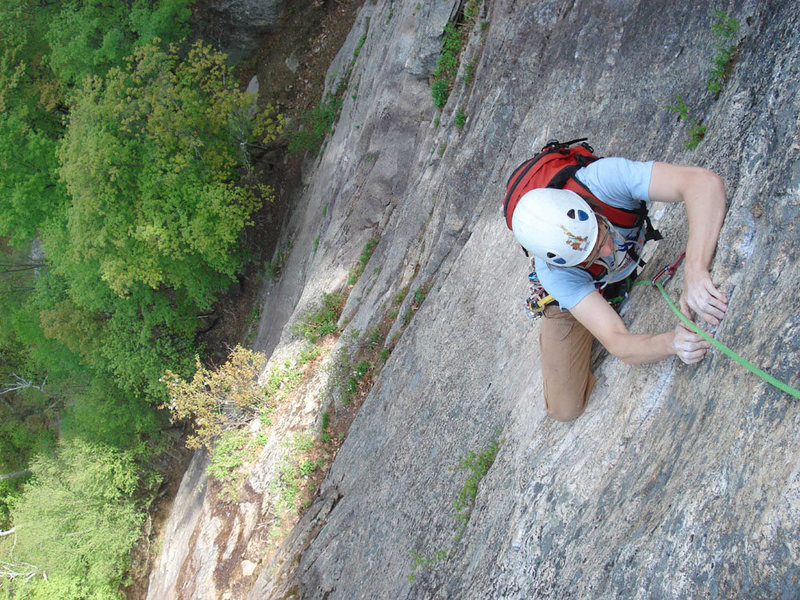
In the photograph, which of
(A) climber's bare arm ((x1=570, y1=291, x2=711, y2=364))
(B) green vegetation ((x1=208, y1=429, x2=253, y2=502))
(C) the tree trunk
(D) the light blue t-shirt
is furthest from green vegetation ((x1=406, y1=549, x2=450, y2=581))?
(C) the tree trunk

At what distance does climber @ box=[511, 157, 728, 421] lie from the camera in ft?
12.6

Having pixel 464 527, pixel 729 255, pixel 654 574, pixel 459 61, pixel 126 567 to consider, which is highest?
pixel 459 61

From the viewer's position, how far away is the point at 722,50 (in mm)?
5477

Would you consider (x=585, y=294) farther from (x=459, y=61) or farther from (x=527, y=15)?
(x=459, y=61)

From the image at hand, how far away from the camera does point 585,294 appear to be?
4352mm

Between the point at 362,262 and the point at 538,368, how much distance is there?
7.63 m

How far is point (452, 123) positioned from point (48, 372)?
2193 centimetres

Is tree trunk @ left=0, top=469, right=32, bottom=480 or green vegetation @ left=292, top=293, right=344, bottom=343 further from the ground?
tree trunk @ left=0, top=469, right=32, bottom=480

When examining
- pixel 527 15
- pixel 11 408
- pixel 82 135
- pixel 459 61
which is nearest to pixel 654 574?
pixel 527 15

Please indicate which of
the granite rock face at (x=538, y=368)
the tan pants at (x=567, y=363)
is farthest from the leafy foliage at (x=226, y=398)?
the tan pants at (x=567, y=363)

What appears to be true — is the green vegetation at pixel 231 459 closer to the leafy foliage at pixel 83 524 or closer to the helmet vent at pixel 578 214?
the leafy foliage at pixel 83 524

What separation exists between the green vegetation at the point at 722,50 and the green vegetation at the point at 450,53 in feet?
21.9

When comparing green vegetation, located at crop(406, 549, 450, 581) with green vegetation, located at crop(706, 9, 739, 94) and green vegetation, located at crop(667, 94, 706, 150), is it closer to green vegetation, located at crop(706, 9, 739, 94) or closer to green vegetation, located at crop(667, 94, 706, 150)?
green vegetation, located at crop(667, 94, 706, 150)

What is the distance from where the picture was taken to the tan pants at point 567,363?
16.3ft
